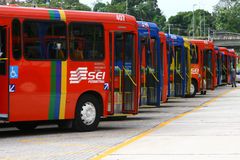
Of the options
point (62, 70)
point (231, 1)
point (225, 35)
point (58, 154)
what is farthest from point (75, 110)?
point (231, 1)

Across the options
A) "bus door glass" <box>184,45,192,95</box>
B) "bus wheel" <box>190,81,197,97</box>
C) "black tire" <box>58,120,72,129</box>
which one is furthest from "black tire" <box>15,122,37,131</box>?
"bus wheel" <box>190,81,197,97</box>

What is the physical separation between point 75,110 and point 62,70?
→ 107 centimetres

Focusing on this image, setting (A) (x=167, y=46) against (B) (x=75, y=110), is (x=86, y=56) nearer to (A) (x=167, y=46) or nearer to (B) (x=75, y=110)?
(B) (x=75, y=110)

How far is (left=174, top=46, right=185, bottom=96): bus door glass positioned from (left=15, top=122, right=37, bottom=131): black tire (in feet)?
41.0

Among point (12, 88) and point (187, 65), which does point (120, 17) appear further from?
point (187, 65)

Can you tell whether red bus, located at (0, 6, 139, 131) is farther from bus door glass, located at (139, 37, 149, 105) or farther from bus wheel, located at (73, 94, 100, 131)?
bus door glass, located at (139, 37, 149, 105)

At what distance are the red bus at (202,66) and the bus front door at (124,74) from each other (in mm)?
15281

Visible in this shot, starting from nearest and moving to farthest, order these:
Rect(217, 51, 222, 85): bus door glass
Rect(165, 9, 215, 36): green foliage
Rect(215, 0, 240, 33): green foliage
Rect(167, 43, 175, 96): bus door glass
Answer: Rect(167, 43, 175, 96): bus door glass < Rect(217, 51, 222, 85): bus door glass < Rect(215, 0, 240, 33): green foliage < Rect(165, 9, 215, 36): green foliage

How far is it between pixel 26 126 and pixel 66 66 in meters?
2.35

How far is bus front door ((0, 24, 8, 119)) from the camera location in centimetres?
1417

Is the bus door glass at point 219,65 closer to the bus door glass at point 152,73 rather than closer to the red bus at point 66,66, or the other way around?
the bus door glass at point 152,73

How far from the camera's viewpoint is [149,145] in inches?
513

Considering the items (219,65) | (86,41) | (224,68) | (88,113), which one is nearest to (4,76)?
(86,41)

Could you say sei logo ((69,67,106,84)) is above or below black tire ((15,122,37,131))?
above
